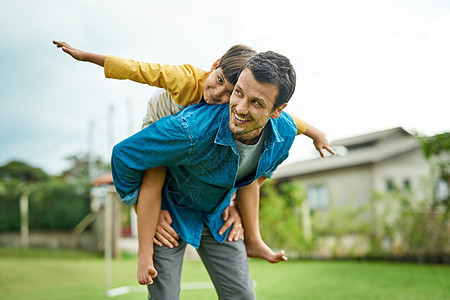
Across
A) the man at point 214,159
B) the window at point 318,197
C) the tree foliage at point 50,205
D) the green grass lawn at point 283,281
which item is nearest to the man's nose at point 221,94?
the man at point 214,159

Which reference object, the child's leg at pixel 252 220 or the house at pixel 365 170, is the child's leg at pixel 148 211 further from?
the house at pixel 365 170

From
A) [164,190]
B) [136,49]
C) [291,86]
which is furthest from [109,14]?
[291,86]

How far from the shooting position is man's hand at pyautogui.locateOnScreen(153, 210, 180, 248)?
2086mm

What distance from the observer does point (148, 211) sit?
6.62 ft

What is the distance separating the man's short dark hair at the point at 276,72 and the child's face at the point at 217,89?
0.28 m

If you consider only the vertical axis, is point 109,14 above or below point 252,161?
above

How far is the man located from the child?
0.24 feet

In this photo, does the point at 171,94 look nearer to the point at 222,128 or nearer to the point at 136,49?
the point at 222,128

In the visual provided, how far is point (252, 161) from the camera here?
206 cm

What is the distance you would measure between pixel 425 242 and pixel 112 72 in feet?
24.7

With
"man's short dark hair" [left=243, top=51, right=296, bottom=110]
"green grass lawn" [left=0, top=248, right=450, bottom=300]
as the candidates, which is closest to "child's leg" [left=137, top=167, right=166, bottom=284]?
"man's short dark hair" [left=243, top=51, right=296, bottom=110]

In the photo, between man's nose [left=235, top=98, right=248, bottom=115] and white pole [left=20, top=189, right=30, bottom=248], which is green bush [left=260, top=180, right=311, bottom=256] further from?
man's nose [left=235, top=98, right=248, bottom=115]

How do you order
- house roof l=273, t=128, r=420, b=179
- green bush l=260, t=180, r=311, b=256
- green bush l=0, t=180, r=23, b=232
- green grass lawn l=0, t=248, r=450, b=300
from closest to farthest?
green grass lawn l=0, t=248, r=450, b=300, green bush l=260, t=180, r=311, b=256, house roof l=273, t=128, r=420, b=179, green bush l=0, t=180, r=23, b=232

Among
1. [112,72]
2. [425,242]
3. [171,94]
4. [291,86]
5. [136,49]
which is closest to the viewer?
[291,86]
